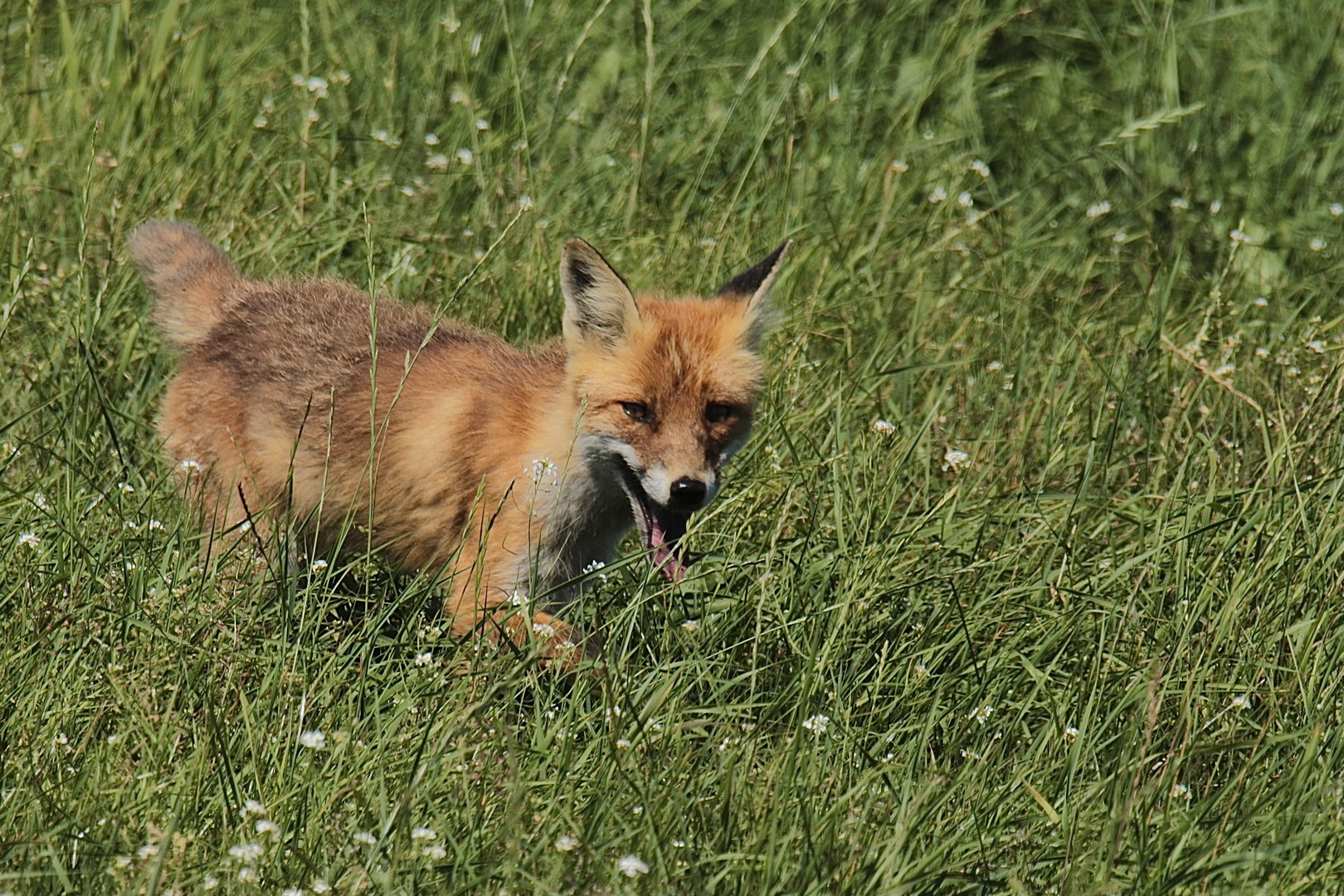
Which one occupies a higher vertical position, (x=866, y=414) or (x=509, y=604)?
(x=509, y=604)

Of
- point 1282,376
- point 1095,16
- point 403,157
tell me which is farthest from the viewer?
point 1095,16

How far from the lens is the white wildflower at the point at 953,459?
500 centimetres

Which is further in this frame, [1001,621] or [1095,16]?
[1095,16]

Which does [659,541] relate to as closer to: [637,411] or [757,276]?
[637,411]

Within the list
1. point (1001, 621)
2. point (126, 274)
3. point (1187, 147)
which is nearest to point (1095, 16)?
point (1187, 147)

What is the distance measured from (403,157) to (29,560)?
10.8 feet

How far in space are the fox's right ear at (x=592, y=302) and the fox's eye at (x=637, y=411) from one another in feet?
0.87

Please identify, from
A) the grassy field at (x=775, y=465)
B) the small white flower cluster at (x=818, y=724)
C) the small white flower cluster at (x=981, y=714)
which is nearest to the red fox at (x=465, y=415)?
the grassy field at (x=775, y=465)

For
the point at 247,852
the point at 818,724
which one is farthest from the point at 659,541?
the point at 247,852

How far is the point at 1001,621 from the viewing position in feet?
14.5

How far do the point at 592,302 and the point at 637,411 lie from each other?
43 cm

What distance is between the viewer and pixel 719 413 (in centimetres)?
486

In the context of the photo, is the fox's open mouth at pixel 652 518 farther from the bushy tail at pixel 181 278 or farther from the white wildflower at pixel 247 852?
the white wildflower at pixel 247 852

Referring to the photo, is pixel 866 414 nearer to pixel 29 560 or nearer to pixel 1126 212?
pixel 1126 212
